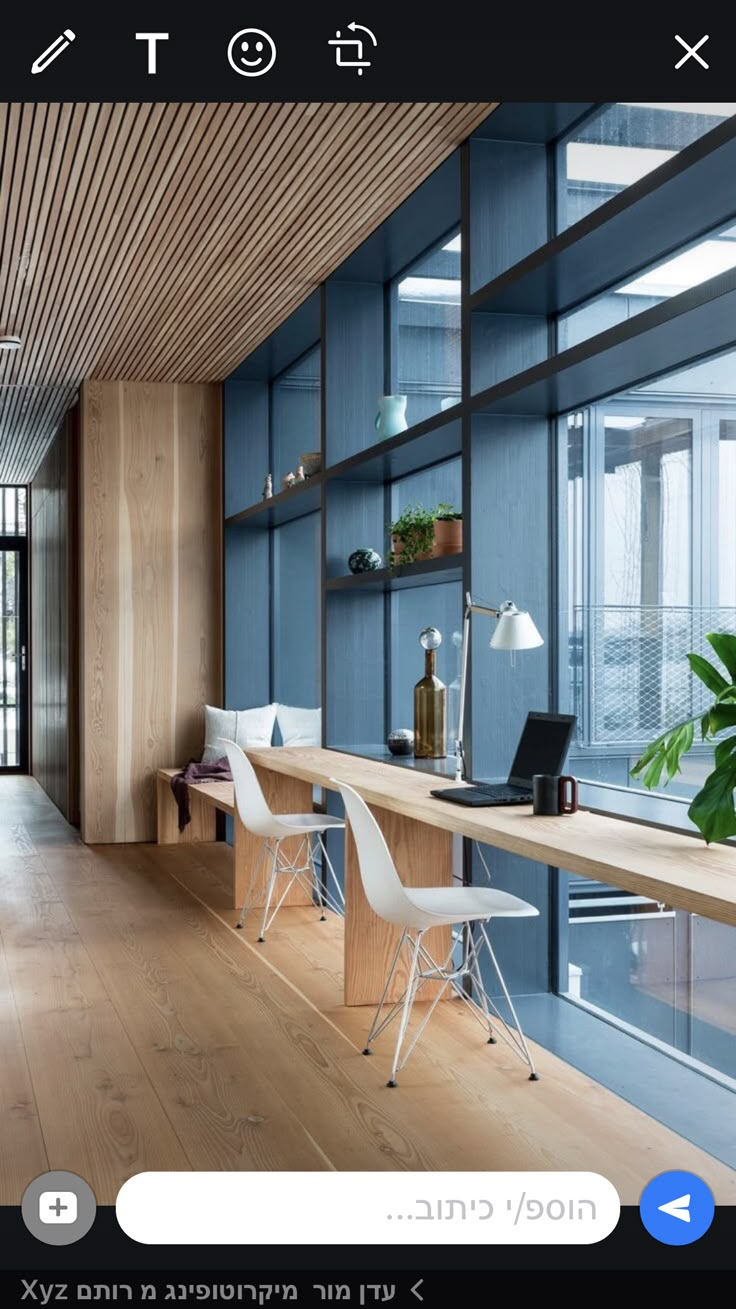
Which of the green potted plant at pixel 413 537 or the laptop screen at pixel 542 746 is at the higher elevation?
the green potted plant at pixel 413 537

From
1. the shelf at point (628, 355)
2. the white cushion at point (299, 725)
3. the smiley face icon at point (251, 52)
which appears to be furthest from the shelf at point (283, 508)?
the smiley face icon at point (251, 52)

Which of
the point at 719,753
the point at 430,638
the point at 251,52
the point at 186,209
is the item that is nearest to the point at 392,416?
the point at 430,638

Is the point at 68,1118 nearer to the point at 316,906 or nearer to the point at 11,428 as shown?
the point at 316,906

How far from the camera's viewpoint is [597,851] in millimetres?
2291

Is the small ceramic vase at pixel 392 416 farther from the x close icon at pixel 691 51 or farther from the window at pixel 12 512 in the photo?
the window at pixel 12 512

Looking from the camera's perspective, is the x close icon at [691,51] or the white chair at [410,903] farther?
the white chair at [410,903]

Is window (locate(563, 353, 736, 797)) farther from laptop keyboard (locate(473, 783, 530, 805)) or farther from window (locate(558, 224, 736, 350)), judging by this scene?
laptop keyboard (locate(473, 783, 530, 805))

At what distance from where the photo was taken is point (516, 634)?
3.16 meters

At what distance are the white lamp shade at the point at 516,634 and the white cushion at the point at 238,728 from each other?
3648 mm

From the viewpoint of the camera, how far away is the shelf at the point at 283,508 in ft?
17.7

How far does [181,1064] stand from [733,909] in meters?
1.82

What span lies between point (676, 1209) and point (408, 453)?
354cm

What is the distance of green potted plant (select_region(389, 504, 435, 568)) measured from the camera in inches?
167

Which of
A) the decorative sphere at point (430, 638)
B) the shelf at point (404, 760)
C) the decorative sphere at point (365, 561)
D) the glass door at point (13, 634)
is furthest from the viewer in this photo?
the glass door at point (13, 634)
